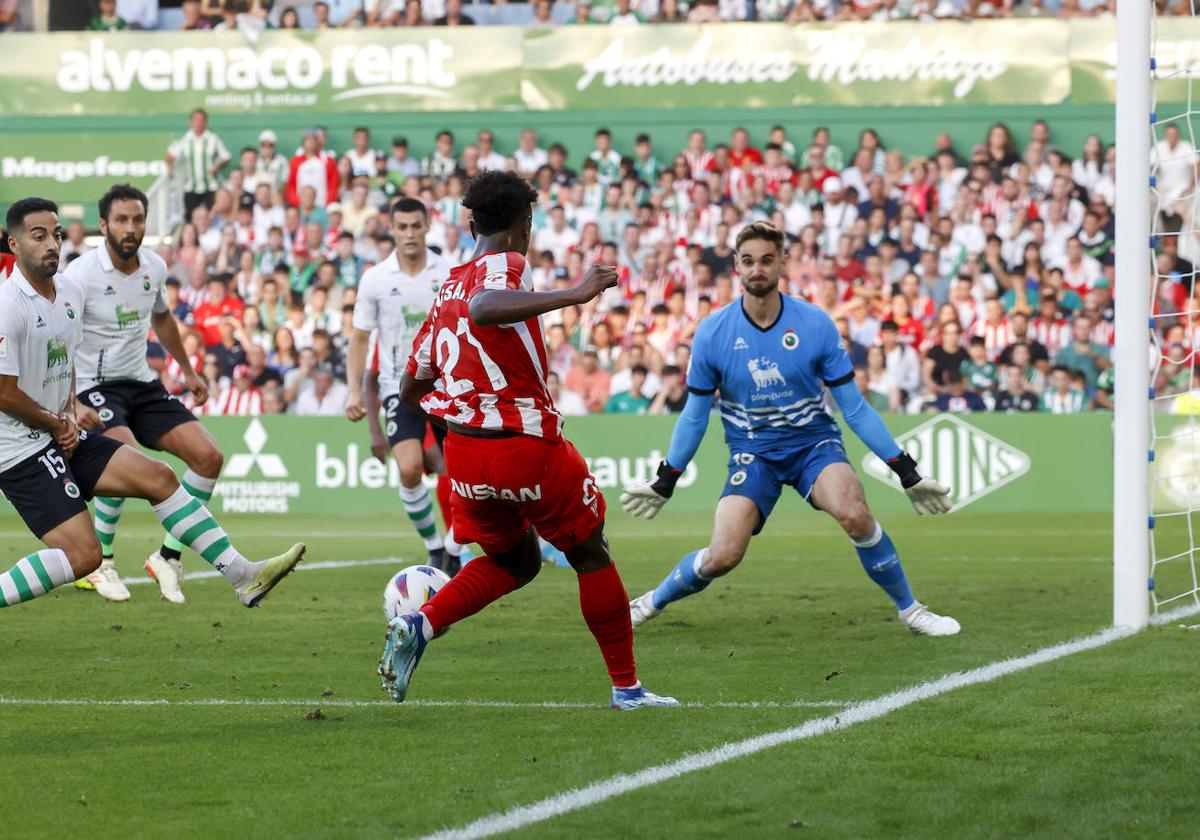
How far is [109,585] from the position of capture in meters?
11.1

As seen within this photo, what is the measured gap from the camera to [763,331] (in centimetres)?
875

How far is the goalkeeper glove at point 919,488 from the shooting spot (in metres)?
8.38

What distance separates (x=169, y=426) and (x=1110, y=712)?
610 centimetres

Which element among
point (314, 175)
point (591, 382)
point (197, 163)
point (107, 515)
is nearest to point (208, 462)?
point (107, 515)

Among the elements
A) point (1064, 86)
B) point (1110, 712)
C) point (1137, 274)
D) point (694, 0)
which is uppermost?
point (694, 0)

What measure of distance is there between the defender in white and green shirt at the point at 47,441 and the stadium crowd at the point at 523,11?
1812 cm

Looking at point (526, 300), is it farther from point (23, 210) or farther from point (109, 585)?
point (109, 585)

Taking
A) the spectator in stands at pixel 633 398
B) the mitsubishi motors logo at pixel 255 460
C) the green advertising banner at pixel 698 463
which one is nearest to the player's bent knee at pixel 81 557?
the green advertising banner at pixel 698 463

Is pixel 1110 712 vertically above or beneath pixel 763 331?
beneath

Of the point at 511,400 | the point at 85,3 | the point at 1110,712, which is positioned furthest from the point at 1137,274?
the point at 85,3

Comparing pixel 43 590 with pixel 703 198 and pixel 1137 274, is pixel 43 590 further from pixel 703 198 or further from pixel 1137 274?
pixel 703 198

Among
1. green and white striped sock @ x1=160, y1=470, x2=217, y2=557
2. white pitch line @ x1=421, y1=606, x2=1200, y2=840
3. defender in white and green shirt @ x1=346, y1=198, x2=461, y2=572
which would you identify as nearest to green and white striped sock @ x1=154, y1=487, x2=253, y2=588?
white pitch line @ x1=421, y1=606, x2=1200, y2=840

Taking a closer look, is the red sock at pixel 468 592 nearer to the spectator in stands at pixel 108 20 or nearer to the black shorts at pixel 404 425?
the black shorts at pixel 404 425

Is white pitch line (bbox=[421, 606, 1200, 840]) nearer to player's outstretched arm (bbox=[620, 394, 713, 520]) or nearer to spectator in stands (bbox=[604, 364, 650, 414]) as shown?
player's outstretched arm (bbox=[620, 394, 713, 520])
